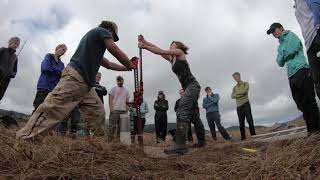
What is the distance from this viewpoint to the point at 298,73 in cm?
573

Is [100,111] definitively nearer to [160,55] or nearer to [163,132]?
[160,55]

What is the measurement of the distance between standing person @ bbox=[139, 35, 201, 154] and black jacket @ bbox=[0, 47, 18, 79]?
3.00 meters

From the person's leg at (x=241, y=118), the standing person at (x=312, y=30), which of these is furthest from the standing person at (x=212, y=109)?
the standing person at (x=312, y=30)

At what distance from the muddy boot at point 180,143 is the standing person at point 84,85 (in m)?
1.53

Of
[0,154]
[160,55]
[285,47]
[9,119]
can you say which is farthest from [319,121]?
[9,119]

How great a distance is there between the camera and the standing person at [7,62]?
27.1 feet

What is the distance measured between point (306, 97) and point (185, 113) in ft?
6.60

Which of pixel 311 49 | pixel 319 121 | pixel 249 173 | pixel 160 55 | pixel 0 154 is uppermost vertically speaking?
pixel 160 55

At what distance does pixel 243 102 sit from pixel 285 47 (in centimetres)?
490

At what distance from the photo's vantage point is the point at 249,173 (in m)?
3.40

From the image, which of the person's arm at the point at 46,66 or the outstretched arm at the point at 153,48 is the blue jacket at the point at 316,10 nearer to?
the outstretched arm at the point at 153,48

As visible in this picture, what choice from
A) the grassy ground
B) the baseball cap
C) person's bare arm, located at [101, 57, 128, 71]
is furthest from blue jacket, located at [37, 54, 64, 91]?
the baseball cap

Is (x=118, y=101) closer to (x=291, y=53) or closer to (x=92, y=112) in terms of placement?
(x=92, y=112)

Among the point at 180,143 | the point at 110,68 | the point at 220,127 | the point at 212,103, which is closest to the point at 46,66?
the point at 110,68
